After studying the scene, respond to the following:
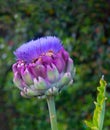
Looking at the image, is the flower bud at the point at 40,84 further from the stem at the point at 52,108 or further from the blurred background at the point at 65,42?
the blurred background at the point at 65,42

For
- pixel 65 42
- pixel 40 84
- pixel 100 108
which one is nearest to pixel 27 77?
pixel 40 84

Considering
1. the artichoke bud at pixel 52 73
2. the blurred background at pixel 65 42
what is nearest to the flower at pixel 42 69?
the artichoke bud at pixel 52 73

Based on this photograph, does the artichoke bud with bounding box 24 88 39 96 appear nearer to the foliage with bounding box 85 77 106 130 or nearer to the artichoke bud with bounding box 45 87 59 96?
the artichoke bud with bounding box 45 87 59 96

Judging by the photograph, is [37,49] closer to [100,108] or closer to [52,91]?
[52,91]

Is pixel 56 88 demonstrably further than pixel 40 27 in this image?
No

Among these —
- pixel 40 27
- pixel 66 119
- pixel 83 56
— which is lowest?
pixel 66 119

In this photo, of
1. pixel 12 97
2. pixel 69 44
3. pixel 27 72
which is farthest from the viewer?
pixel 12 97

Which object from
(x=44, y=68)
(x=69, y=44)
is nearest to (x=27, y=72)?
(x=44, y=68)

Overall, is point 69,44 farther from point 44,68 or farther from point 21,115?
point 44,68
